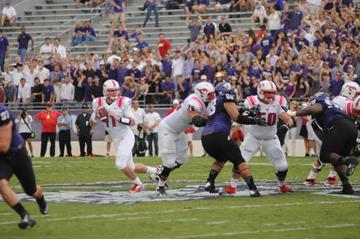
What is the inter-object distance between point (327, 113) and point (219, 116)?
1631mm

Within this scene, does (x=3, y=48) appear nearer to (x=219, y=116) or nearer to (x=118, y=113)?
(x=118, y=113)

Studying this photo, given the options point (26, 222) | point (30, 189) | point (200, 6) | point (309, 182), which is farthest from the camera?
point (200, 6)

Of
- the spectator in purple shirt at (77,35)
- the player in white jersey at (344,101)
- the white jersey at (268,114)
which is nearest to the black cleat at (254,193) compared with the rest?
the white jersey at (268,114)

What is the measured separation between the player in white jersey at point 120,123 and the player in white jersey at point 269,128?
5.23ft

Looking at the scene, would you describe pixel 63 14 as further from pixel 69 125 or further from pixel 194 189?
pixel 194 189

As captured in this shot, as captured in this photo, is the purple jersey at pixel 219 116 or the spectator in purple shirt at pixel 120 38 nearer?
the purple jersey at pixel 219 116

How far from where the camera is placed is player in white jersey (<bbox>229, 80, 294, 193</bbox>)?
524 inches

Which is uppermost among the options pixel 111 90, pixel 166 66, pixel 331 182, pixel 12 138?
pixel 12 138

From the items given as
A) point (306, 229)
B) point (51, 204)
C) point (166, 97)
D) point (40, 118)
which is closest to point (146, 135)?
point (166, 97)

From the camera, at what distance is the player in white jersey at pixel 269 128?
13305mm

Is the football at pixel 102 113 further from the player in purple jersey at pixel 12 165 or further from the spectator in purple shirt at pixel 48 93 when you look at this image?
the spectator in purple shirt at pixel 48 93

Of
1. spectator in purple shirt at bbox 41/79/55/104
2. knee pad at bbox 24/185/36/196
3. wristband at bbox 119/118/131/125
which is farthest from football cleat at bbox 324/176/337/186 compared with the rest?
spectator in purple shirt at bbox 41/79/55/104

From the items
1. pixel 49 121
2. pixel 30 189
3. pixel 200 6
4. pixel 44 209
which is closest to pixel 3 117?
pixel 30 189

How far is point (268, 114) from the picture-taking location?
43.6ft
